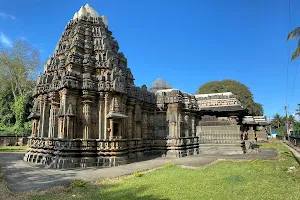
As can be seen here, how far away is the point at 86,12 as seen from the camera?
17.5m

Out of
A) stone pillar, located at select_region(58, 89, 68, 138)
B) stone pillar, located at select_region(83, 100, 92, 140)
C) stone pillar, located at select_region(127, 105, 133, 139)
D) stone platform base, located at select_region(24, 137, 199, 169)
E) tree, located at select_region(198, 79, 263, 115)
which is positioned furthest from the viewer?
tree, located at select_region(198, 79, 263, 115)

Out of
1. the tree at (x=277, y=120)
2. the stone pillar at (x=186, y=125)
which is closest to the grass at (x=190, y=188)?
the stone pillar at (x=186, y=125)

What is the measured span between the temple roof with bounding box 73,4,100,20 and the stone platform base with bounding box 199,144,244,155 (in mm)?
15497

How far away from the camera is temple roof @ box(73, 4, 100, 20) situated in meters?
17.2

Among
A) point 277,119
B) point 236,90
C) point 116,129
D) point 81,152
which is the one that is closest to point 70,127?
point 81,152

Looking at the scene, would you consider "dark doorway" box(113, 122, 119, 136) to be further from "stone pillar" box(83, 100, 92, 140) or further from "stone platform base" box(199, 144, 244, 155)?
"stone platform base" box(199, 144, 244, 155)

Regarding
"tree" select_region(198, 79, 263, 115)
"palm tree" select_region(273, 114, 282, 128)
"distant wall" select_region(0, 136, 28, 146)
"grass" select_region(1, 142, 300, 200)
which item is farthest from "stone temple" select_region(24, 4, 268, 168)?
"palm tree" select_region(273, 114, 282, 128)

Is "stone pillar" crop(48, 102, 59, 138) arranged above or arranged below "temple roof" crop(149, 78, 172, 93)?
below

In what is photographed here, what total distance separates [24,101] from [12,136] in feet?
24.8

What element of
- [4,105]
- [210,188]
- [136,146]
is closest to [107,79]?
[136,146]

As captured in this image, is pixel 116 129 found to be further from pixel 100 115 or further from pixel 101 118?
pixel 100 115

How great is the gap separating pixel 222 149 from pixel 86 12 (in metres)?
17.1

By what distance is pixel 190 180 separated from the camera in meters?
8.72

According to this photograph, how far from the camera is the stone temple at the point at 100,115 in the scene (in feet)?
43.0
